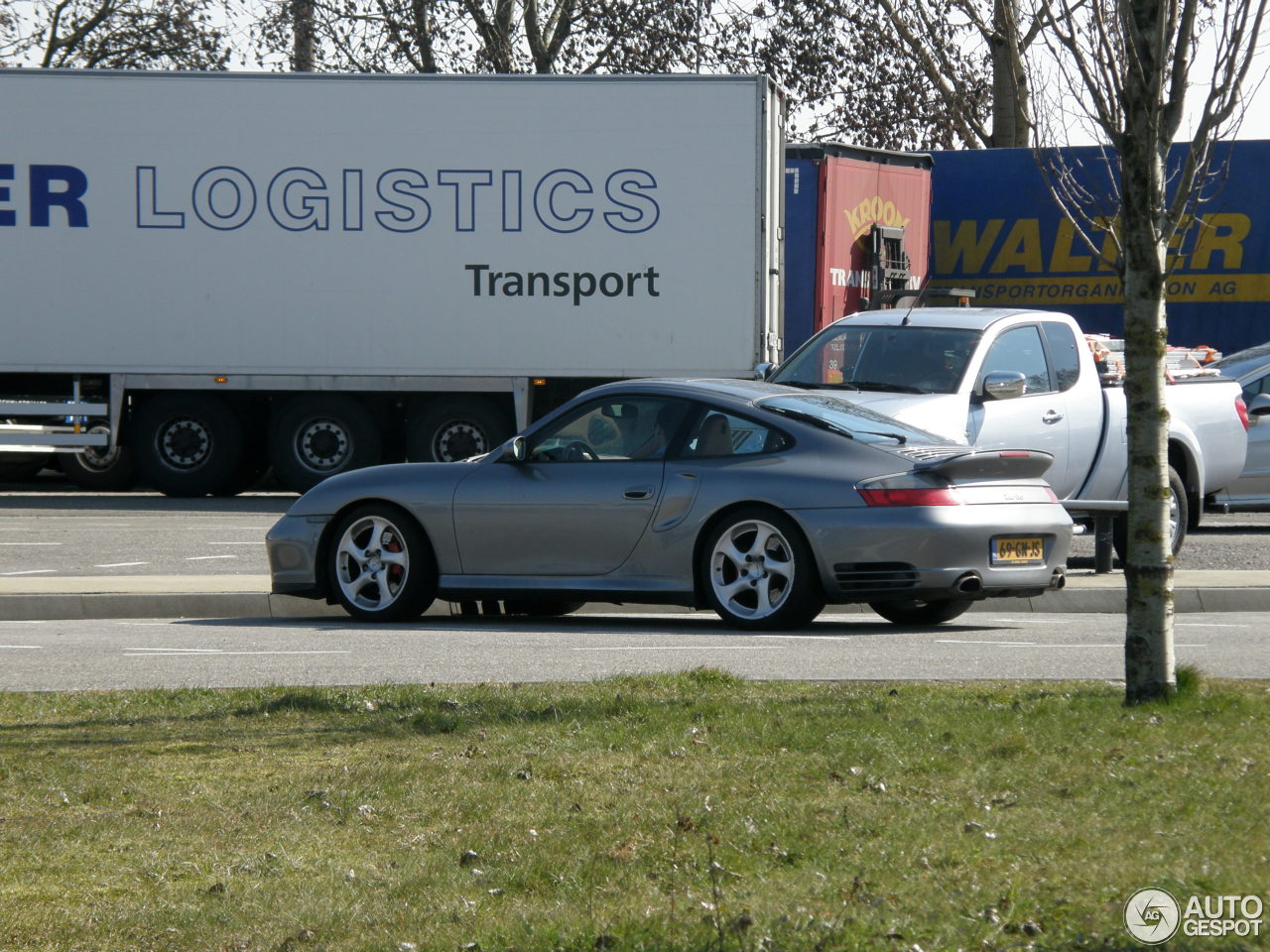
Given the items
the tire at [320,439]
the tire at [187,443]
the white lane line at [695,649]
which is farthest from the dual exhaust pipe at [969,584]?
the tire at [187,443]

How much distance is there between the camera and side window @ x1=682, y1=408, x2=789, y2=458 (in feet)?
33.1

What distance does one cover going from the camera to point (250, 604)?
38.0 feet

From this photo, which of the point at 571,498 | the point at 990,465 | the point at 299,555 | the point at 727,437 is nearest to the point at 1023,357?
→ the point at 990,465

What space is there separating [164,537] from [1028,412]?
756 cm

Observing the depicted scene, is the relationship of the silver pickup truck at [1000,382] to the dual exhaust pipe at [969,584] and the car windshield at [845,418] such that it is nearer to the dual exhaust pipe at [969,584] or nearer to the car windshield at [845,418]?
the car windshield at [845,418]

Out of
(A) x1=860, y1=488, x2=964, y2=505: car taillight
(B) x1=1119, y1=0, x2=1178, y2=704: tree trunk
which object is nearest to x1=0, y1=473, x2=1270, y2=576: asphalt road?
(A) x1=860, y1=488, x2=964, y2=505: car taillight

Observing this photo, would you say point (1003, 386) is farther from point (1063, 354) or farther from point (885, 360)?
point (1063, 354)

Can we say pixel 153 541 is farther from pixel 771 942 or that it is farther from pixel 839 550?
pixel 771 942

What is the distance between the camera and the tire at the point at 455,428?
20.5 meters

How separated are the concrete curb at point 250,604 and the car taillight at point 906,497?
224 cm

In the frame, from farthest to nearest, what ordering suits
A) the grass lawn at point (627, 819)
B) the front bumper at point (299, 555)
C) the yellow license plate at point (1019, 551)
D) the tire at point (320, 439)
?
1. the tire at point (320, 439)
2. the front bumper at point (299, 555)
3. the yellow license plate at point (1019, 551)
4. the grass lawn at point (627, 819)

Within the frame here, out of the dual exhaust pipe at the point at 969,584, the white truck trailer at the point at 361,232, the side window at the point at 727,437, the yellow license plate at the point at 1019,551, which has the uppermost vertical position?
the white truck trailer at the point at 361,232

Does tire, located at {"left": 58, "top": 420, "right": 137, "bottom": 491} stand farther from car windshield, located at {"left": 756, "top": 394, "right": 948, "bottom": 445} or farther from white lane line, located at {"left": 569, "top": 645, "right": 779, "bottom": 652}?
white lane line, located at {"left": 569, "top": 645, "right": 779, "bottom": 652}

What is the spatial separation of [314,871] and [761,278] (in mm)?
16110
